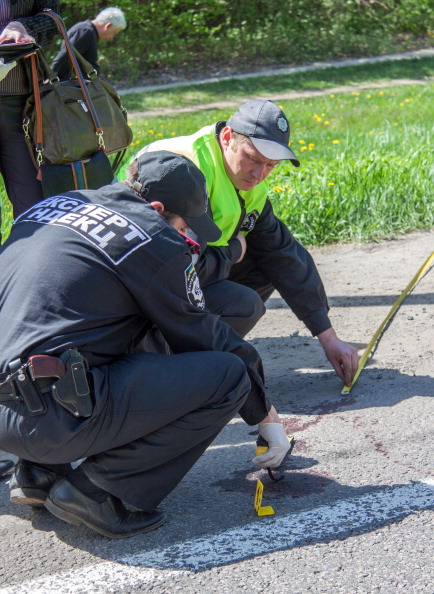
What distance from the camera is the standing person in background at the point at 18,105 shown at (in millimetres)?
3660

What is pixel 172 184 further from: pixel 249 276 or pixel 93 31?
pixel 93 31

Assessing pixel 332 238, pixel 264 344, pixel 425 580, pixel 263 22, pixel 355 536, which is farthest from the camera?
pixel 263 22

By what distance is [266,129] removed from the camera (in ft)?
11.1

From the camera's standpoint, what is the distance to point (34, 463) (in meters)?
2.82

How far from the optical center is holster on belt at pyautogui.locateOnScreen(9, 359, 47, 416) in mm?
2396

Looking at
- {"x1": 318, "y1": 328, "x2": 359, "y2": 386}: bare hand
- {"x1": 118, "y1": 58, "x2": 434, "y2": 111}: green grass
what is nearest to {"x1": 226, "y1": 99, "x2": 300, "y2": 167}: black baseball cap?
{"x1": 318, "y1": 328, "x2": 359, "y2": 386}: bare hand

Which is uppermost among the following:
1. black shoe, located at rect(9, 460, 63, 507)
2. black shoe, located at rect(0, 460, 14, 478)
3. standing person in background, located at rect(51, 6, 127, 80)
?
standing person in background, located at rect(51, 6, 127, 80)

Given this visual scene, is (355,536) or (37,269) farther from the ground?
(37,269)

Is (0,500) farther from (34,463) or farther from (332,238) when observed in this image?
(332,238)

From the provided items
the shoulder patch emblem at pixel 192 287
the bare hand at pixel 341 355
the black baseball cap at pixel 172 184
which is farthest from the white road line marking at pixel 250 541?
the black baseball cap at pixel 172 184

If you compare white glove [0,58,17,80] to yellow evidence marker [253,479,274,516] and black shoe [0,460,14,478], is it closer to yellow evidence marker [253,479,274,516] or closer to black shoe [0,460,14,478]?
black shoe [0,460,14,478]

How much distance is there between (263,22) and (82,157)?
15.4m

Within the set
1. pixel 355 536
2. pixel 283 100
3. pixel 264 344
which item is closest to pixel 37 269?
pixel 355 536

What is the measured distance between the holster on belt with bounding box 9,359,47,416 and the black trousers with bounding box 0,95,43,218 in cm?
156
